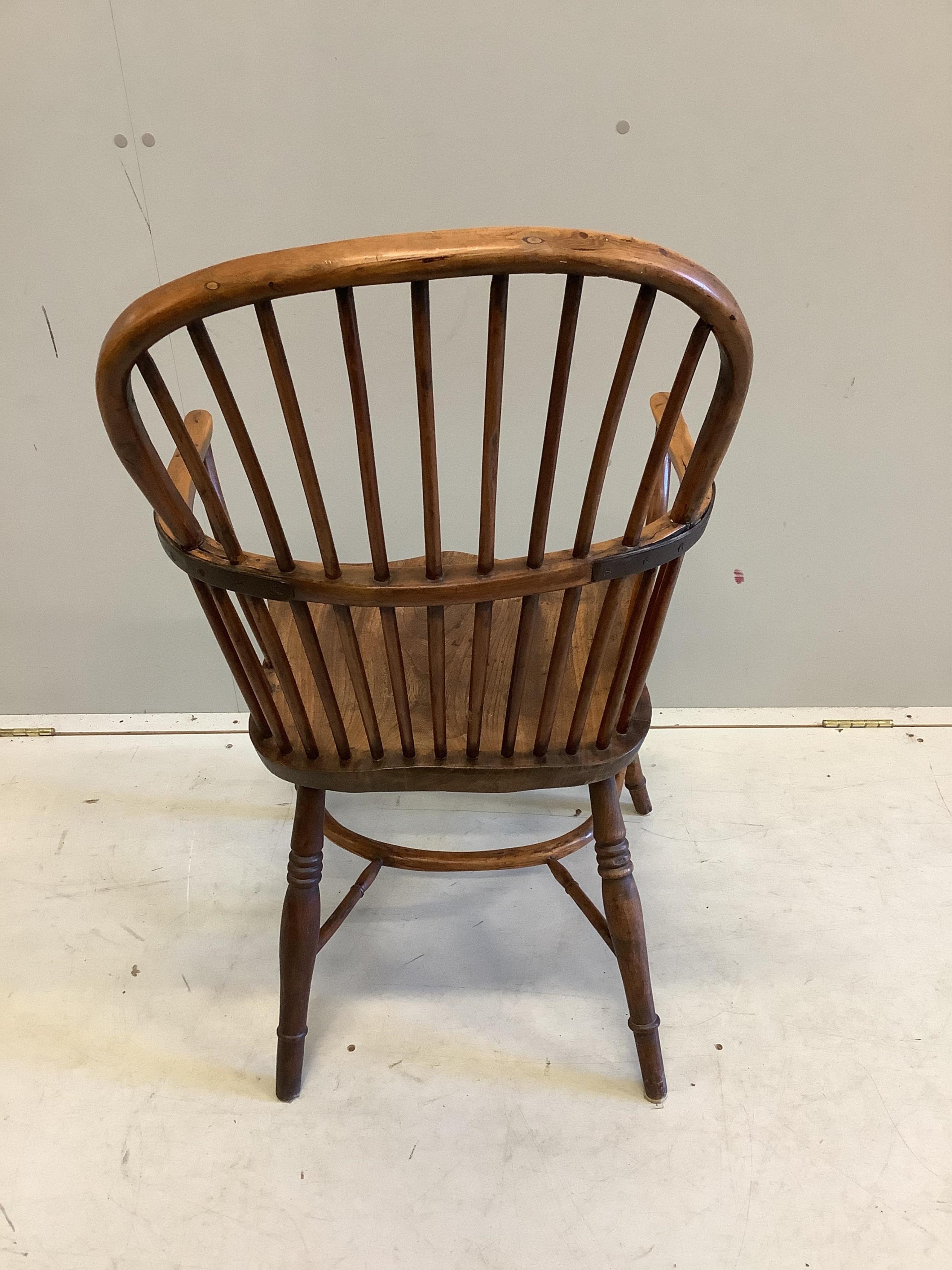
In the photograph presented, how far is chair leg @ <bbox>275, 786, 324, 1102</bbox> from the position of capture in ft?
3.30

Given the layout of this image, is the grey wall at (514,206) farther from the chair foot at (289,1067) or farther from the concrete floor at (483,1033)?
the chair foot at (289,1067)

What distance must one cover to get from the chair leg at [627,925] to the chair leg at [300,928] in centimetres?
32

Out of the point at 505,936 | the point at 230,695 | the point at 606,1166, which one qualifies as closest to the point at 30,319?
the point at 230,695

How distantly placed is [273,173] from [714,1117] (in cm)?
127

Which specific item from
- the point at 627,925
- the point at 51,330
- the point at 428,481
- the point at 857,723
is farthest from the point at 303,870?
the point at 857,723

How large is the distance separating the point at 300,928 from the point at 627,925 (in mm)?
372

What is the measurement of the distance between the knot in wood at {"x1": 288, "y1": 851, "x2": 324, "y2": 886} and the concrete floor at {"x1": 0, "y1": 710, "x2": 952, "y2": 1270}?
27 cm

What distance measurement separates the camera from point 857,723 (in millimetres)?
1618

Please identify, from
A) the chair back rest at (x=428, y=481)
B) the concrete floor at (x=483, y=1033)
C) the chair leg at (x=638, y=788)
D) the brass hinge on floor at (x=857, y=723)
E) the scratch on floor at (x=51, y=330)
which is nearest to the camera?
the chair back rest at (x=428, y=481)

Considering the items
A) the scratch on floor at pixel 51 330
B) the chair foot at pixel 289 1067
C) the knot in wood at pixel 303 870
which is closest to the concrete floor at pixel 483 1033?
→ the chair foot at pixel 289 1067

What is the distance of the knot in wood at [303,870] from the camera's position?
1.01 meters

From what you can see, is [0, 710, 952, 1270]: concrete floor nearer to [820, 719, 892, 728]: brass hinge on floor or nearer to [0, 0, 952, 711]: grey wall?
[820, 719, 892, 728]: brass hinge on floor

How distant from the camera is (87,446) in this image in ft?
4.47

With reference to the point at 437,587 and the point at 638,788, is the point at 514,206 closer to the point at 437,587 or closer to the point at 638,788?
the point at 437,587
